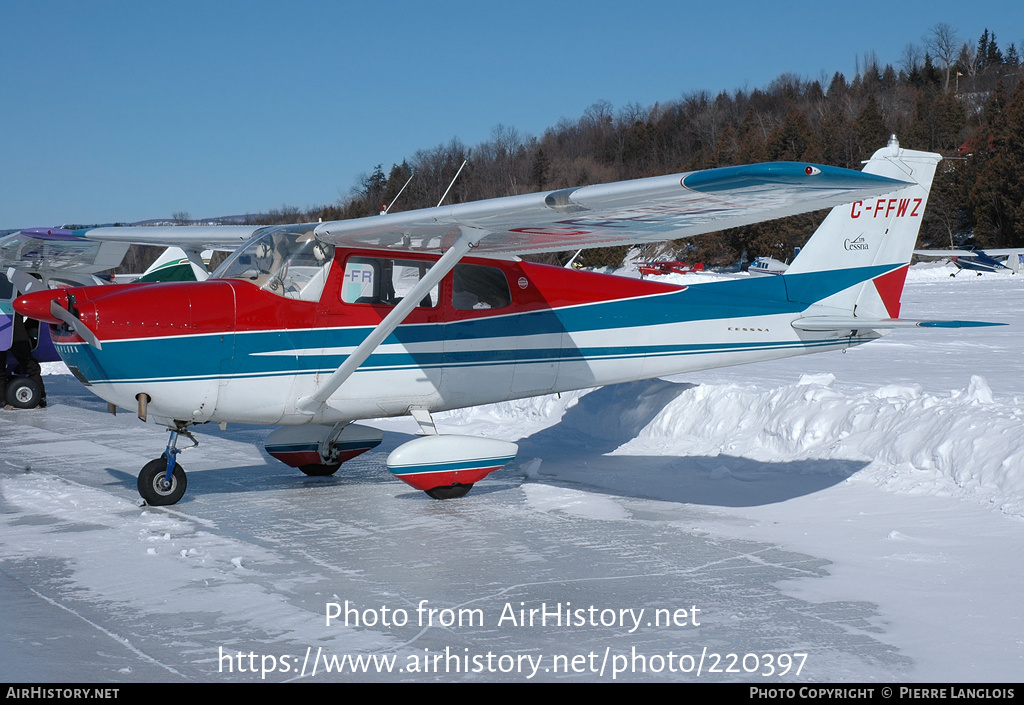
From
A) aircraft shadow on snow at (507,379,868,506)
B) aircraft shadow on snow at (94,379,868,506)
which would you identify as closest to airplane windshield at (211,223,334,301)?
aircraft shadow on snow at (94,379,868,506)

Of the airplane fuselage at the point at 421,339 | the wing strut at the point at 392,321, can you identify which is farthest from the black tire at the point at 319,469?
the wing strut at the point at 392,321

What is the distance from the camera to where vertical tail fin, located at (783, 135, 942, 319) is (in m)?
8.02

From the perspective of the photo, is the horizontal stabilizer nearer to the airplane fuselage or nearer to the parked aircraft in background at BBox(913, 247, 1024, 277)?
the airplane fuselage

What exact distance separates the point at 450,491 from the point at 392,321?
1422mm

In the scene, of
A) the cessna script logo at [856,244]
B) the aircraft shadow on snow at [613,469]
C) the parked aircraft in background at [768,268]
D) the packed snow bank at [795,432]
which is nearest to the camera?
the packed snow bank at [795,432]

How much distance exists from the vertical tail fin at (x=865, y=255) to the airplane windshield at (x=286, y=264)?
4144 millimetres

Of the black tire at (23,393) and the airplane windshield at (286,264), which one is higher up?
the airplane windshield at (286,264)

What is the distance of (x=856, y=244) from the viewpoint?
817 centimetres

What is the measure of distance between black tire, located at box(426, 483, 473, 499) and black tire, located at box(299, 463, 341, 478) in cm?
144

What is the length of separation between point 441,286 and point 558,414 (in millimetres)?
3419

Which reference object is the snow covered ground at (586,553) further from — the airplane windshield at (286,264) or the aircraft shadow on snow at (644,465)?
the airplane windshield at (286,264)

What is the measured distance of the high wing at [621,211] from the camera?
4.78 metres

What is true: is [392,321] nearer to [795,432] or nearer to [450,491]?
[450,491]

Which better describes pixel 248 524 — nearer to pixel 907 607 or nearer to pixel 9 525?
pixel 9 525
